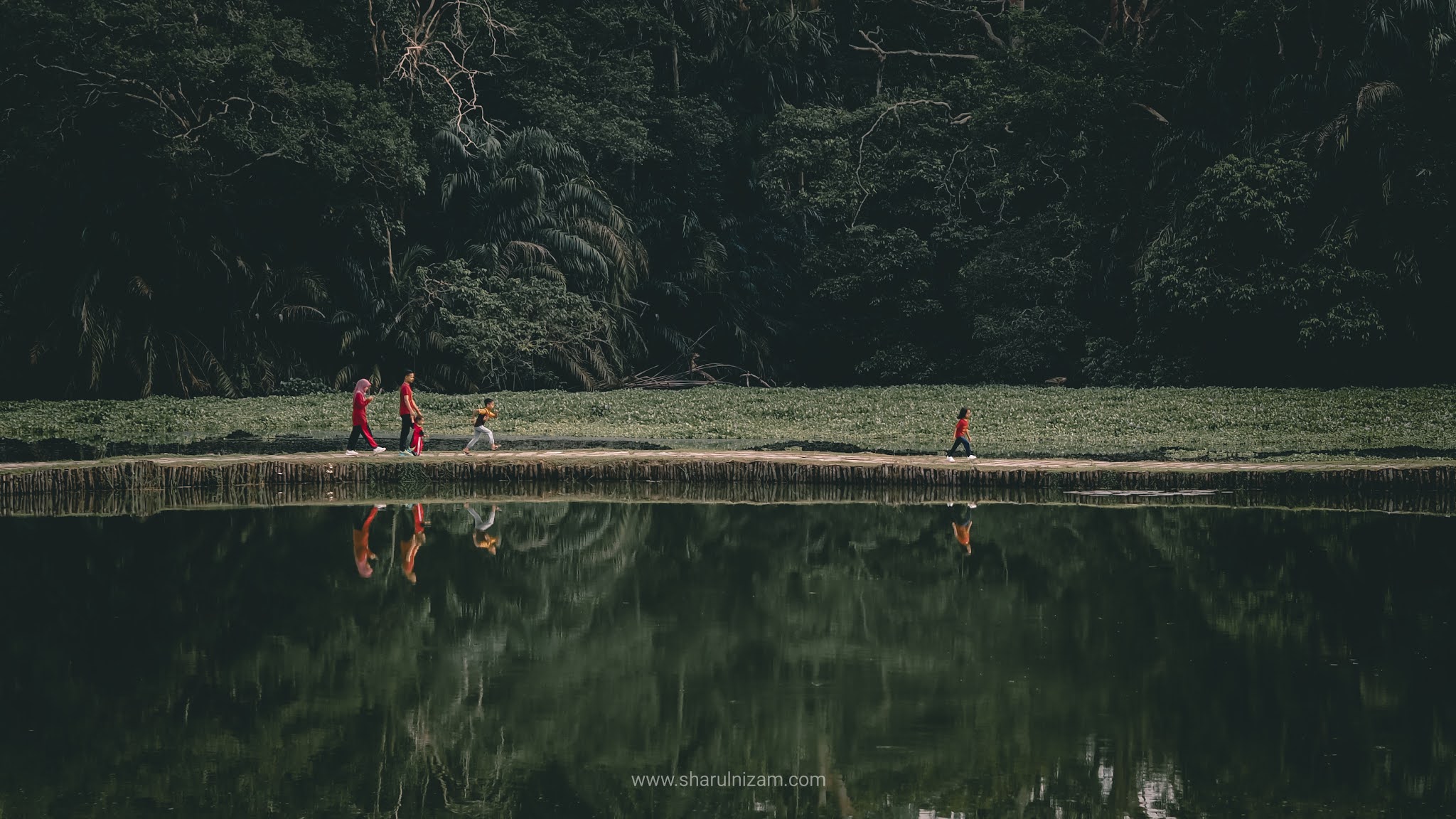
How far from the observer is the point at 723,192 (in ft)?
155

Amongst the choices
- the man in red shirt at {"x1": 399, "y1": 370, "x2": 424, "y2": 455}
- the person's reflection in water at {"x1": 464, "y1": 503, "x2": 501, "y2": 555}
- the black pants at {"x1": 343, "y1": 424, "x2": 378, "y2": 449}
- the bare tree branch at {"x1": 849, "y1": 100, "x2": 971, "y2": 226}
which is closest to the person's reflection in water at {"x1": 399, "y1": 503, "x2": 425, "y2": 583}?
the person's reflection in water at {"x1": 464, "y1": 503, "x2": 501, "y2": 555}

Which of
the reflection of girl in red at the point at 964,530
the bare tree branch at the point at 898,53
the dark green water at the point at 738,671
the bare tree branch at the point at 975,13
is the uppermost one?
the bare tree branch at the point at 975,13

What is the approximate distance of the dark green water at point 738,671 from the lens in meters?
8.21

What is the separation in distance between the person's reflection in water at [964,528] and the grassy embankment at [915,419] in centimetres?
401

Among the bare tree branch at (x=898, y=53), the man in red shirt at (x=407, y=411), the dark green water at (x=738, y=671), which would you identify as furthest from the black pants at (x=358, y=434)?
the bare tree branch at (x=898, y=53)

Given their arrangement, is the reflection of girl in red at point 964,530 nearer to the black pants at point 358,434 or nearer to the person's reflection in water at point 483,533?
the person's reflection in water at point 483,533

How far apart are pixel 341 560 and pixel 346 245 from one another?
25.2 meters

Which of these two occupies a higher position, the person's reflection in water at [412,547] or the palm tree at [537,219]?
the palm tree at [537,219]

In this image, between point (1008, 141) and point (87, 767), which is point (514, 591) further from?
point (1008, 141)

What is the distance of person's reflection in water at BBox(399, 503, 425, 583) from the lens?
46.6ft

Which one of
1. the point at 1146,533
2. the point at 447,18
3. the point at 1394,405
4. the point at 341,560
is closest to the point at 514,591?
the point at 341,560

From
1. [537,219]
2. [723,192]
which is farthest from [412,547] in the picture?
[723,192]

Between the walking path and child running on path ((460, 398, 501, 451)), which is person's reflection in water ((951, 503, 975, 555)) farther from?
child running on path ((460, 398, 501, 451))

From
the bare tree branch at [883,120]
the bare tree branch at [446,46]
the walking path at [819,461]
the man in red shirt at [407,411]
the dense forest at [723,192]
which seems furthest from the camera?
the bare tree branch at [883,120]
